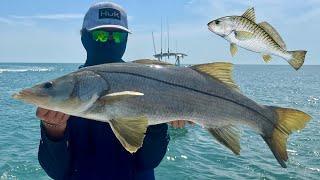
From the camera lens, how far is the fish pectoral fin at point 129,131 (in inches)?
125

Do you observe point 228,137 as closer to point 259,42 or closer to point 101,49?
point 259,42

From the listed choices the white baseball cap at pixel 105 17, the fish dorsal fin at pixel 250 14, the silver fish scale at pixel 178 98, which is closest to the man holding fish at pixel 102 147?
the white baseball cap at pixel 105 17

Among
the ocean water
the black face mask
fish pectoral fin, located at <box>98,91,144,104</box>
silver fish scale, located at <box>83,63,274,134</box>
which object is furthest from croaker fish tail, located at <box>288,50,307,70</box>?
the ocean water

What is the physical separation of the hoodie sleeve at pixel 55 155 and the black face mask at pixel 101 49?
921 mm

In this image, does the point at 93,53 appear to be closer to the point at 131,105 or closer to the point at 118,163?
the point at 118,163

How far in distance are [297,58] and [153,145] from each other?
1.58 m

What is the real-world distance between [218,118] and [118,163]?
1344mm

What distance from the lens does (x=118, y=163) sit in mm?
4414

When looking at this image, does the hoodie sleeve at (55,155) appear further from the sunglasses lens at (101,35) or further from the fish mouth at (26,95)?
the sunglasses lens at (101,35)

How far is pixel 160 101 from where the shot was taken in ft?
11.0

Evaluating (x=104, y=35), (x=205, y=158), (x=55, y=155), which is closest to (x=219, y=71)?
(x=104, y=35)

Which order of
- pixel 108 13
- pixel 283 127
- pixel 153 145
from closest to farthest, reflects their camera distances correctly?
pixel 283 127
pixel 153 145
pixel 108 13

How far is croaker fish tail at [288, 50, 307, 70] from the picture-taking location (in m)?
3.31

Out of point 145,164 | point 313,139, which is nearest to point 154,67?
point 145,164
